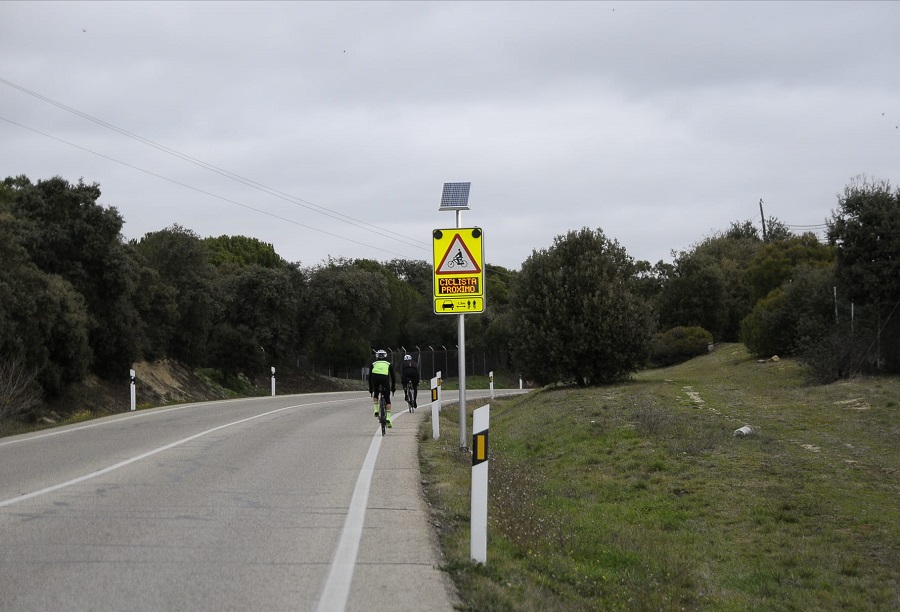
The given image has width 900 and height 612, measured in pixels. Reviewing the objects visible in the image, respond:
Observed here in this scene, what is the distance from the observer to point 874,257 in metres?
27.3

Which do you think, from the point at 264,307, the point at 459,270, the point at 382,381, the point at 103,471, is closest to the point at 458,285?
the point at 459,270

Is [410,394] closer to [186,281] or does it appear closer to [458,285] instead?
[458,285]

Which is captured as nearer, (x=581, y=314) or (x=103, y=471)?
(x=103, y=471)

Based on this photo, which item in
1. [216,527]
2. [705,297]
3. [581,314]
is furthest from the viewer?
[705,297]

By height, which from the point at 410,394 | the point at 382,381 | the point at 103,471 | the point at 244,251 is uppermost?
the point at 244,251

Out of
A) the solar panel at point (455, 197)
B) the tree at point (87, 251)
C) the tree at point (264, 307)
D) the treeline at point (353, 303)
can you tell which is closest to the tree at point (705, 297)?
the treeline at point (353, 303)

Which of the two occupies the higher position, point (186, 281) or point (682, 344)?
point (186, 281)

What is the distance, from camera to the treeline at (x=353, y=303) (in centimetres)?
2744

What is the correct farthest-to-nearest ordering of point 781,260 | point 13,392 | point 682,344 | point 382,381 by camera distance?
point 682,344 → point 781,260 → point 13,392 → point 382,381

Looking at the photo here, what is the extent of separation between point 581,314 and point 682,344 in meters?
21.6

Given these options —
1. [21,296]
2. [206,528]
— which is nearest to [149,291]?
[21,296]

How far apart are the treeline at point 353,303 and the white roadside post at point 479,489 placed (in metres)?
19.2

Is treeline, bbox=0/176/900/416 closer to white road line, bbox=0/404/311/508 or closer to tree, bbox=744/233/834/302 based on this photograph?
tree, bbox=744/233/834/302

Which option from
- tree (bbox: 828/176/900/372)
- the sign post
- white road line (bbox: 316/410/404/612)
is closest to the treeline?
tree (bbox: 828/176/900/372)
